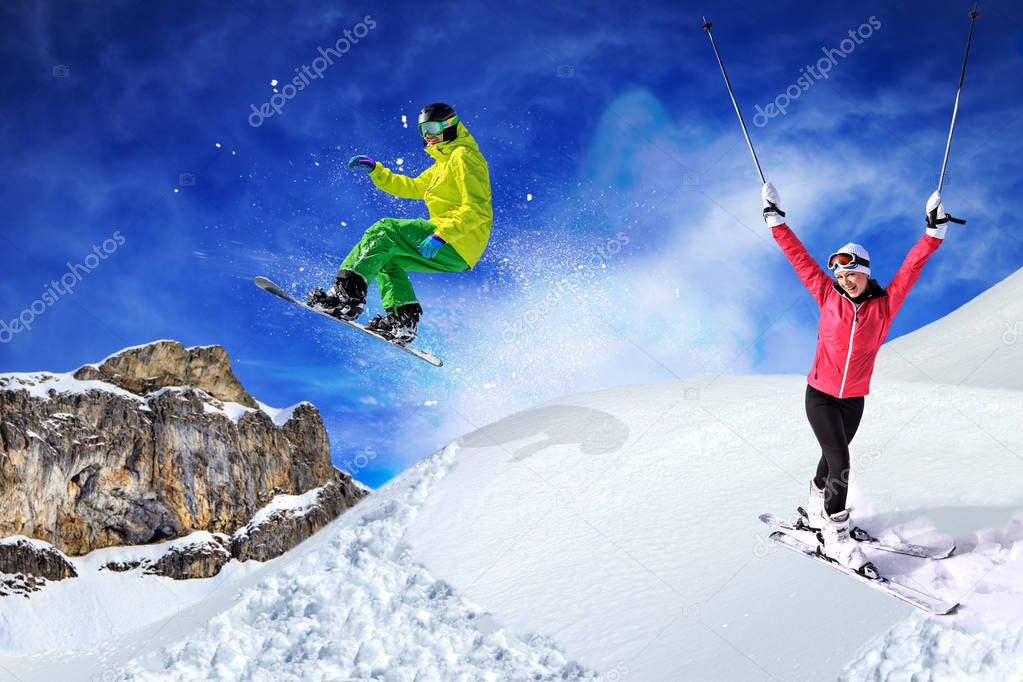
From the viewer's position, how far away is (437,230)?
826 cm

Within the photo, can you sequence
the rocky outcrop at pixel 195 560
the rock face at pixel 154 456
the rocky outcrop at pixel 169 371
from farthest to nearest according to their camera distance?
the rocky outcrop at pixel 169 371 < the rocky outcrop at pixel 195 560 < the rock face at pixel 154 456

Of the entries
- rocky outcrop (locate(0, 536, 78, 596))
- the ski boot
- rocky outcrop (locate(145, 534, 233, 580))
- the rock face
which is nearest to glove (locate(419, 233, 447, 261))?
the ski boot

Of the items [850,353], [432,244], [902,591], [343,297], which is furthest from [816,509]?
[343,297]

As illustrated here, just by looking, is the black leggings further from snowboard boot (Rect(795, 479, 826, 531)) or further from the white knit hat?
the white knit hat

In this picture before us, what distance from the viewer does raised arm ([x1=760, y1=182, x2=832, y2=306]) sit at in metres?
5.91

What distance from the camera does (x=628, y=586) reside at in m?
7.62

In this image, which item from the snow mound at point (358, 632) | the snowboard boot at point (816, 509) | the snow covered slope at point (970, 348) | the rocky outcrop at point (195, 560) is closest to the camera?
the snowboard boot at point (816, 509)

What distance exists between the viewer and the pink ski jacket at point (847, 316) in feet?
18.8

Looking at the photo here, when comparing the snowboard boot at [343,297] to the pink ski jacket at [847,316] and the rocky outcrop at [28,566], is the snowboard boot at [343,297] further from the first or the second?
the rocky outcrop at [28,566]

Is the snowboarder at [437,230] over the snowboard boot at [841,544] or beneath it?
over

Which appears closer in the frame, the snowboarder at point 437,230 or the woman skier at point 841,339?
the woman skier at point 841,339

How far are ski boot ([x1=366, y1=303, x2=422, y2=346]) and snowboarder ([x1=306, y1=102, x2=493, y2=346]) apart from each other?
340 millimetres

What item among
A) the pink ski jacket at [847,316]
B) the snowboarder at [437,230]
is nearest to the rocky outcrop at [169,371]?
the snowboarder at [437,230]

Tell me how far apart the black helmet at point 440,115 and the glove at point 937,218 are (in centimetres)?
458
